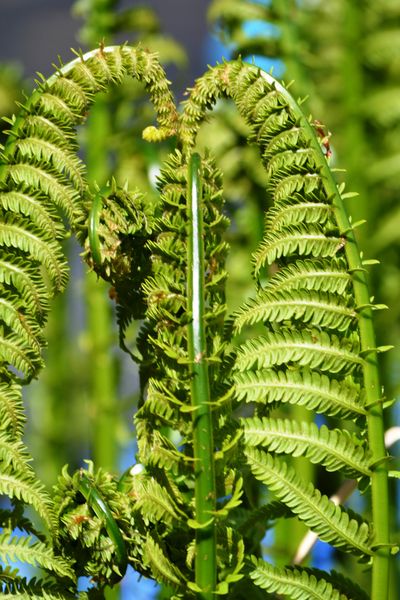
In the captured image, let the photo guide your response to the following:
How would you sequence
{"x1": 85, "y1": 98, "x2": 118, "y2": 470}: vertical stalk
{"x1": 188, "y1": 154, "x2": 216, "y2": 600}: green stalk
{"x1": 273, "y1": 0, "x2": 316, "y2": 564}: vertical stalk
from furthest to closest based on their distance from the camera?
{"x1": 85, "y1": 98, "x2": 118, "y2": 470}: vertical stalk < {"x1": 273, "y1": 0, "x2": 316, "y2": 564}: vertical stalk < {"x1": 188, "y1": 154, "x2": 216, "y2": 600}: green stalk

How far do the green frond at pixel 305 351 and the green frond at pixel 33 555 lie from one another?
158 mm

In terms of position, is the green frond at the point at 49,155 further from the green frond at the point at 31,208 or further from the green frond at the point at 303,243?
the green frond at the point at 303,243

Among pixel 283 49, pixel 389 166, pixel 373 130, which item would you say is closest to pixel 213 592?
pixel 283 49

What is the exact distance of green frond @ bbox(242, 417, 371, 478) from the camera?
57 cm

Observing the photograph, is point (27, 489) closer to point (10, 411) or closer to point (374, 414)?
point (10, 411)

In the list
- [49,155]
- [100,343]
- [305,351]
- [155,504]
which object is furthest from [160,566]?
[100,343]

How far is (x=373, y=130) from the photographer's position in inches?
89.2

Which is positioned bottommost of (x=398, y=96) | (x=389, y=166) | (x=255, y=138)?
(x=255, y=138)

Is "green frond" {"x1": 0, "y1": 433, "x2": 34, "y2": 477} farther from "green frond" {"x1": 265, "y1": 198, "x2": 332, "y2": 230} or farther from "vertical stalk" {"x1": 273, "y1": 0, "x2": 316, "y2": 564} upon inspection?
"vertical stalk" {"x1": 273, "y1": 0, "x2": 316, "y2": 564}

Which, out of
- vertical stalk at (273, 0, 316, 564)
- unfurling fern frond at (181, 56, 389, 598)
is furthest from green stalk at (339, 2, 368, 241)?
unfurling fern frond at (181, 56, 389, 598)

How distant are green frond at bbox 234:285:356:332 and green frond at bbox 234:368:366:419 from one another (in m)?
0.03

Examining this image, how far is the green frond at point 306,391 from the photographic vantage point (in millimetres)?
571

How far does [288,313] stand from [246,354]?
0.12ft

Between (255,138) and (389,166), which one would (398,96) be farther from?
(255,138)
